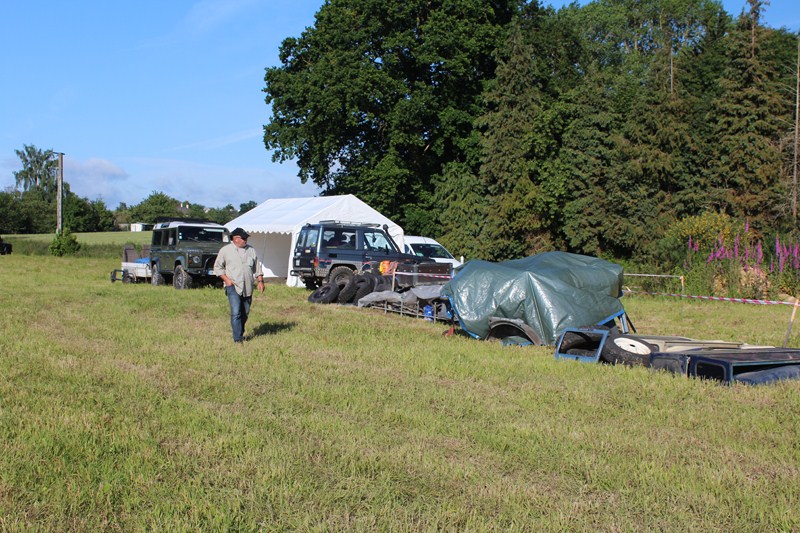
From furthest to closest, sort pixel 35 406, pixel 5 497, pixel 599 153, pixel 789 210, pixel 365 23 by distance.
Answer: pixel 365 23 < pixel 599 153 < pixel 789 210 < pixel 35 406 < pixel 5 497

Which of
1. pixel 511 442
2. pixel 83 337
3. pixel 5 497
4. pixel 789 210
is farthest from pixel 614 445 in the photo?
pixel 789 210

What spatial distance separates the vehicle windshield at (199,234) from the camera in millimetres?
23625

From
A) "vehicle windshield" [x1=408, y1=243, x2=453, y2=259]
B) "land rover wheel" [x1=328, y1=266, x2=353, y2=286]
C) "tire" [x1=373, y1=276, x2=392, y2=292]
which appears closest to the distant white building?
"vehicle windshield" [x1=408, y1=243, x2=453, y2=259]

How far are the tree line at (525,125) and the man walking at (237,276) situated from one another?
963 inches

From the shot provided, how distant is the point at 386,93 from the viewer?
37.5m

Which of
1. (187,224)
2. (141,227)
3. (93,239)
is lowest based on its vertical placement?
(93,239)

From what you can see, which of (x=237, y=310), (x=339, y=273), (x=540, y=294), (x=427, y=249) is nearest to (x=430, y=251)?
(x=427, y=249)

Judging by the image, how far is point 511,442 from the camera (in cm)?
588

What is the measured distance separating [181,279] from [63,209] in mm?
86213

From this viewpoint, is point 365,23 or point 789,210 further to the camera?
point 365,23

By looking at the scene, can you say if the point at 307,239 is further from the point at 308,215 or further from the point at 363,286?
the point at 363,286

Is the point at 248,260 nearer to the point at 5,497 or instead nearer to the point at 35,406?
the point at 35,406

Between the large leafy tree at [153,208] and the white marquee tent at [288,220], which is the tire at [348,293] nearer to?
the white marquee tent at [288,220]

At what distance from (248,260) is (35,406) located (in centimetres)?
514
